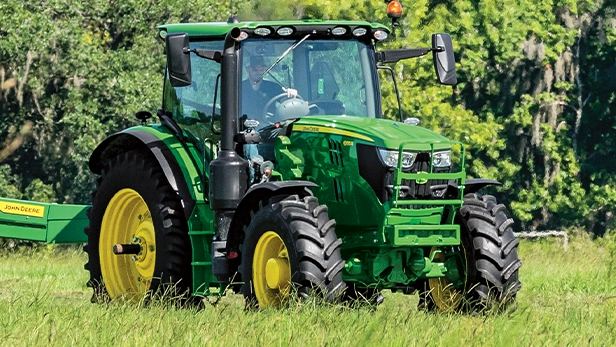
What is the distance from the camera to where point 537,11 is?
128ft

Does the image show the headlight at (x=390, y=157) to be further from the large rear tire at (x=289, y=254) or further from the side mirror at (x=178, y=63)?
the side mirror at (x=178, y=63)

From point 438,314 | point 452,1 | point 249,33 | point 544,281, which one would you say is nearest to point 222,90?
point 249,33

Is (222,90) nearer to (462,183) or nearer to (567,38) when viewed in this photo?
(462,183)

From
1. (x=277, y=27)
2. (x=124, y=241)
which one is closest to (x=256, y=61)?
(x=277, y=27)

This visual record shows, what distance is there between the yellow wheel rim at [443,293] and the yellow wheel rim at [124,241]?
2.49 metres

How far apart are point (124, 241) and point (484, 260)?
338 centimetres

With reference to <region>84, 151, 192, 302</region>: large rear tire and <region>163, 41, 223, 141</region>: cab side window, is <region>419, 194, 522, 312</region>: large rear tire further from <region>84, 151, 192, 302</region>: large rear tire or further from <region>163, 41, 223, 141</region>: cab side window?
<region>163, 41, 223, 141</region>: cab side window

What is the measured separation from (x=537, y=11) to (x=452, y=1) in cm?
277

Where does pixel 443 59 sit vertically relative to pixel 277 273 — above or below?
above

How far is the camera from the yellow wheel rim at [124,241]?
38.3 ft

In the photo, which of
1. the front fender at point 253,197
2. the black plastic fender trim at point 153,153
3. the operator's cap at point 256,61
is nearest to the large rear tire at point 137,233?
the black plastic fender trim at point 153,153

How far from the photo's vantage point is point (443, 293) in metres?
10.8

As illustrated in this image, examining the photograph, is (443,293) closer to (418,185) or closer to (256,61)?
(418,185)

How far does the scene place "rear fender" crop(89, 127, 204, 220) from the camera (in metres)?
11.0
